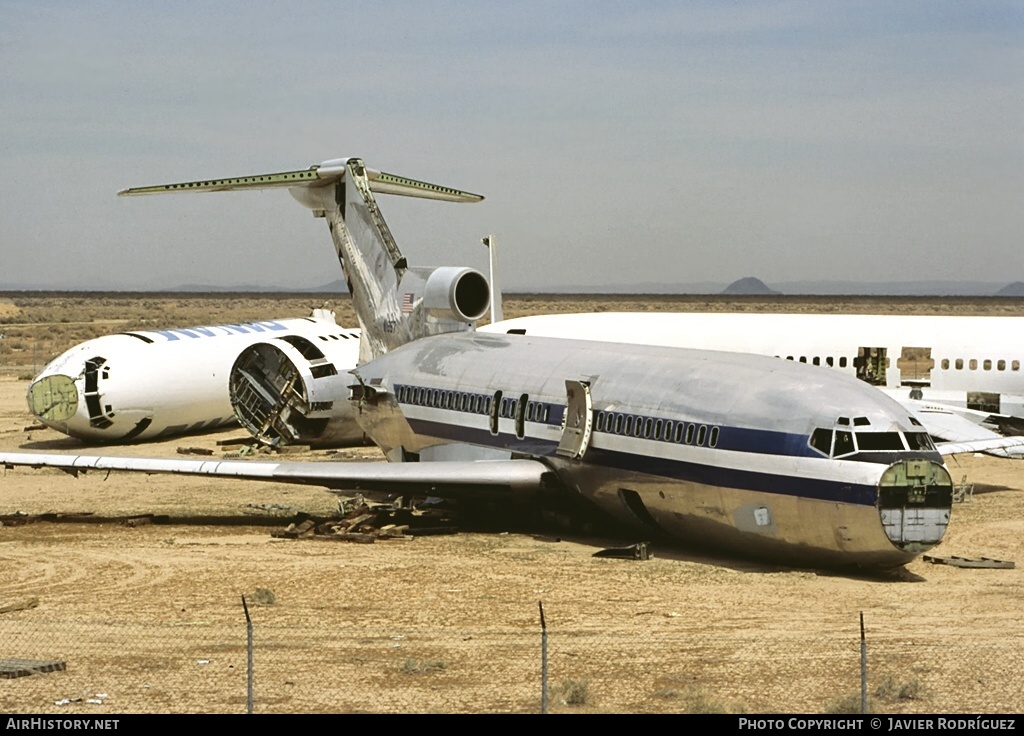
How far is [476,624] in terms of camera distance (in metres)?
20.5

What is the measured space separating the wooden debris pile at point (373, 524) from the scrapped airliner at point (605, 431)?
31.7 inches

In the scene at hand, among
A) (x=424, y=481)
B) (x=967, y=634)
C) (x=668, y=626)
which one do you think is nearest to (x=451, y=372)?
(x=424, y=481)

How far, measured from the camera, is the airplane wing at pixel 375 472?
27.9 m

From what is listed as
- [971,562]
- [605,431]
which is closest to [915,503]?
[971,562]

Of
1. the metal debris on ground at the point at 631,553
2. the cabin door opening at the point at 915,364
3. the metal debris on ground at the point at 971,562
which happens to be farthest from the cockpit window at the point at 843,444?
the cabin door opening at the point at 915,364

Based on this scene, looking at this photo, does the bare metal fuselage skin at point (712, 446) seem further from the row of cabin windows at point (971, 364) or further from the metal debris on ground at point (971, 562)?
the row of cabin windows at point (971, 364)

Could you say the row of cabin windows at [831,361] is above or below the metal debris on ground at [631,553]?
above

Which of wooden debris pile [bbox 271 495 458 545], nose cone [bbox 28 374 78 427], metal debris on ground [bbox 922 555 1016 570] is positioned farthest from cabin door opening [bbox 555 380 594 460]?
nose cone [bbox 28 374 78 427]

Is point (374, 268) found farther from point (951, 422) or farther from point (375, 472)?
point (951, 422)

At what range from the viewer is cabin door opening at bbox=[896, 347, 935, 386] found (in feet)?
140

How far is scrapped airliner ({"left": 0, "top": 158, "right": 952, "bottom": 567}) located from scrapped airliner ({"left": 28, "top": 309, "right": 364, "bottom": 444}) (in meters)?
6.93

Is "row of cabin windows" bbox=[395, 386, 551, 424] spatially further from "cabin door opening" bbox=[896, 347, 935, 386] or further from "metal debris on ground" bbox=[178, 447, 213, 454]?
"cabin door opening" bbox=[896, 347, 935, 386]

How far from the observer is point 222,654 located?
61.1 ft

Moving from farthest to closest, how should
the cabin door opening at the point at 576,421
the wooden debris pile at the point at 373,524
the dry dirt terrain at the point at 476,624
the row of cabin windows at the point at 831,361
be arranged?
the row of cabin windows at the point at 831,361 < the wooden debris pile at the point at 373,524 < the cabin door opening at the point at 576,421 < the dry dirt terrain at the point at 476,624
